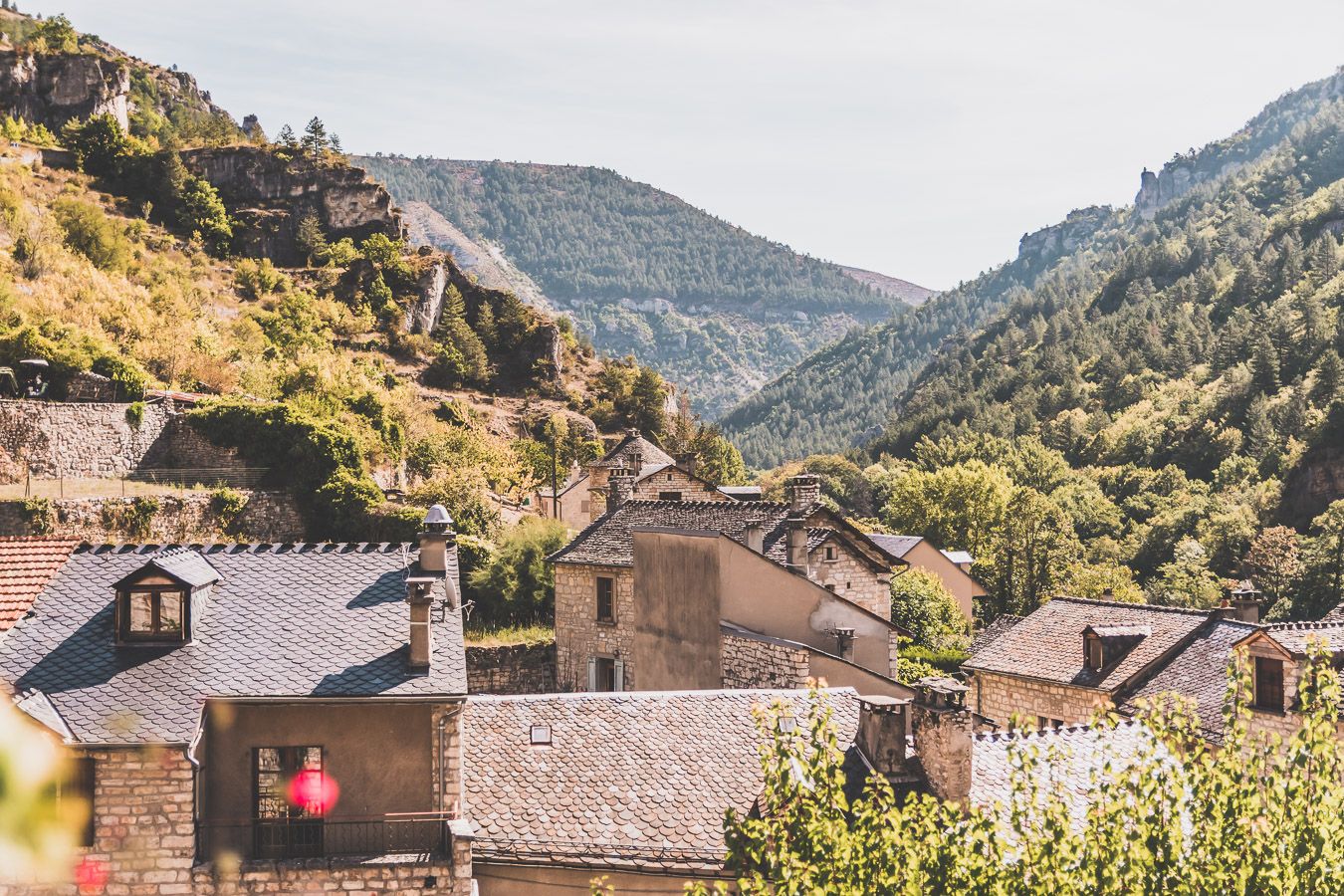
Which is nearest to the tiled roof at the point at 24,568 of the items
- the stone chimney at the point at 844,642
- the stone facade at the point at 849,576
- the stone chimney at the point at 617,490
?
the stone chimney at the point at 844,642

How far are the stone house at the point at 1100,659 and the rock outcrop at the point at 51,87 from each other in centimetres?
7637

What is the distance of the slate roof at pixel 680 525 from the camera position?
28.0 m

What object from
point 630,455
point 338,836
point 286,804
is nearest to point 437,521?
point 286,804

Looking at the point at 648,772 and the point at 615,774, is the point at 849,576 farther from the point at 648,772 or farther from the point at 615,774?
the point at 615,774

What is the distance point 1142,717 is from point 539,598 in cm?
2782

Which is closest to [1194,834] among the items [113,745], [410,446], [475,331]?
[113,745]

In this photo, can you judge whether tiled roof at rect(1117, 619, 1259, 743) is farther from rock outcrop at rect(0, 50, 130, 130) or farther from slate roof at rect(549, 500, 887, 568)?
rock outcrop at rect(0, 50, 130, 130)

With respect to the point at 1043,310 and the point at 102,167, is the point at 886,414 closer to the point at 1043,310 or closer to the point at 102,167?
the point at 1043,310

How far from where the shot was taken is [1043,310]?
166 meters

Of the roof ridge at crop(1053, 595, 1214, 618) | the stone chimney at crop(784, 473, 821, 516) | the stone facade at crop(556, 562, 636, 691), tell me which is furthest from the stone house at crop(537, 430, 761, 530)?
the roof ridge at crop(1053, 595, 1214, 618)

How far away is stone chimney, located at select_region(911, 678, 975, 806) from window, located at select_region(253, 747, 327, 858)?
25.1ft

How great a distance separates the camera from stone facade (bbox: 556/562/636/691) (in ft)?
94.8

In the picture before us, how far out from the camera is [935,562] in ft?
175

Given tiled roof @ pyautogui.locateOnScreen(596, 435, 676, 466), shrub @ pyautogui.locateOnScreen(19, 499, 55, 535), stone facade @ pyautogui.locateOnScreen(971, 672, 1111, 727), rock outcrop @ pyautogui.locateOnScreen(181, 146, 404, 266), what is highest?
rock outcrop @ pyautogui.locateOnScreen(181, 146, 404, 266)
